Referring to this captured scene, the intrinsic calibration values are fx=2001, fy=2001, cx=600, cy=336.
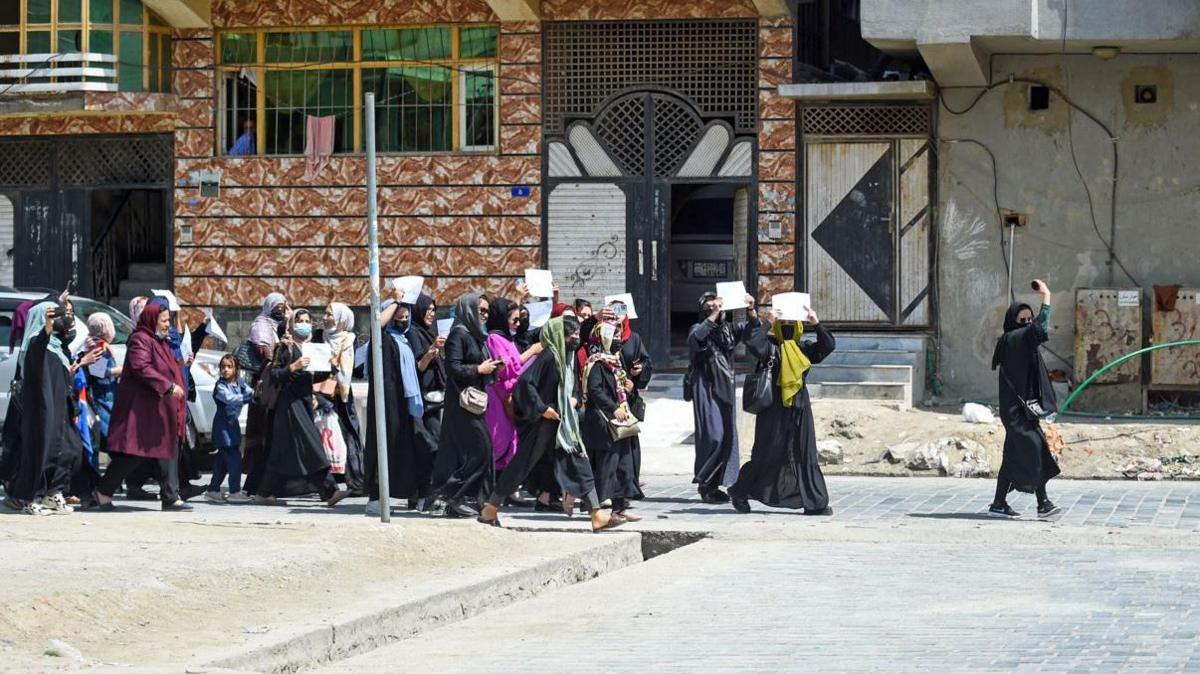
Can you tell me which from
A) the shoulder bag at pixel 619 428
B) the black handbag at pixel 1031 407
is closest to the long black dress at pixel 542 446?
the shoulder bag at pixel 619 428

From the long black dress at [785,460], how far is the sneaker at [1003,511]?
1174 millimetres

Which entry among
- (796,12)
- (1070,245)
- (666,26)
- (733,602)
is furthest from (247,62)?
(733,602)

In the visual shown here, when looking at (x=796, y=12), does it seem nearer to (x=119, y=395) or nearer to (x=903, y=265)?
(x=903, y=265)

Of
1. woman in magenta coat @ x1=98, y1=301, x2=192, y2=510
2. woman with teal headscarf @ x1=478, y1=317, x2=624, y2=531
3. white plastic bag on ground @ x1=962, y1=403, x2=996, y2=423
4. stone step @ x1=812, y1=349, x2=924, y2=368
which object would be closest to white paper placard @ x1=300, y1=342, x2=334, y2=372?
woman in magenta coat @ x1=98, y1=301, x2=192, y2=510

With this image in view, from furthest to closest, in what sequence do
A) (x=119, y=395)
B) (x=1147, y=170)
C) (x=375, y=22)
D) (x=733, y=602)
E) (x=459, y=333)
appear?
1. (x=375, y=22)
2. (x=1147, y=170)
3. (x=119, y=395)
4. (x=459, y=333)
5. (x=733, y=602)

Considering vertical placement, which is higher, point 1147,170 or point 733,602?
point 1147,170

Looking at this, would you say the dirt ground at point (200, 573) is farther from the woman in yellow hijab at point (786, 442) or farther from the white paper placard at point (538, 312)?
the white paper placard at point (538, 312)

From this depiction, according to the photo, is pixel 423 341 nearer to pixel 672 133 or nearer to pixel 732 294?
pixel 732 294

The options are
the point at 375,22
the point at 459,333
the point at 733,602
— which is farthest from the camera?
the point at 375,22

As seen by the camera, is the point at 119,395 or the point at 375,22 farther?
the point at 375,22

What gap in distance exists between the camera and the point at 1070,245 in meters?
22.3

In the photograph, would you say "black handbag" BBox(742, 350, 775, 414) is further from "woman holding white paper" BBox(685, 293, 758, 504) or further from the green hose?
the green hose

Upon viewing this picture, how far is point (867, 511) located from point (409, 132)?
10881 mm

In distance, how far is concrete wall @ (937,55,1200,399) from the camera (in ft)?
72.1
